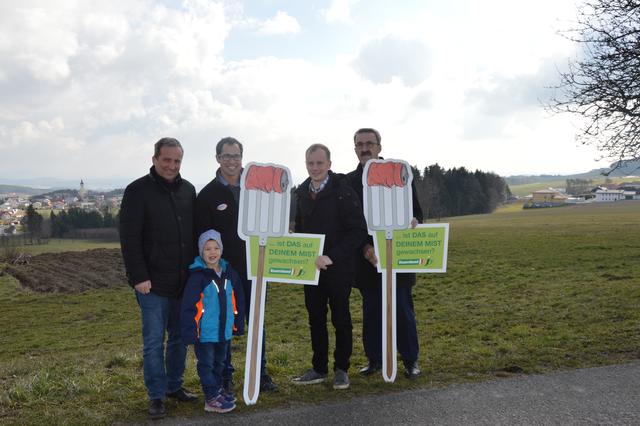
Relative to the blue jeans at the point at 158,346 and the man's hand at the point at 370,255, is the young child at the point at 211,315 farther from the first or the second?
the man's hand at the point at 370,255

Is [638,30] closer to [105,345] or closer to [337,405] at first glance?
[337,405]

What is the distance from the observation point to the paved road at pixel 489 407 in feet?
14.2

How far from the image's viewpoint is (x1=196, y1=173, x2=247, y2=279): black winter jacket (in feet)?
16.9

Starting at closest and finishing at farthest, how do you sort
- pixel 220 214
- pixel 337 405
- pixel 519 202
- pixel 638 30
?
1. pixel 337 405
2. pixel 220 214
3. pixel 638 30
4. pixel 519 202

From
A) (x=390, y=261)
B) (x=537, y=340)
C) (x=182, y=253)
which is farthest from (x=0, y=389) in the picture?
(x=537, y=340)

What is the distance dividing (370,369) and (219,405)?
194 centimetres

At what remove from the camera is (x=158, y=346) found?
4797 mm

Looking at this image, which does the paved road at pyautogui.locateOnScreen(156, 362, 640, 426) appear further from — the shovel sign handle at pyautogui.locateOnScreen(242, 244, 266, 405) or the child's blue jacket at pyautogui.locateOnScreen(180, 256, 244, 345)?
the child's blue jacket at pyautogui.locateOnScreen(180, 256, 244, 345)

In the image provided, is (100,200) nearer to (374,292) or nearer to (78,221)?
(78,221)

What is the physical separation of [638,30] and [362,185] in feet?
28.0

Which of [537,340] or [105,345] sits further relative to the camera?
[105,345]

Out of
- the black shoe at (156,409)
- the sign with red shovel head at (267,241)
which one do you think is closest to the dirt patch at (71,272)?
the black shoe at (156,409)

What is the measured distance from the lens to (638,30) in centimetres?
1045

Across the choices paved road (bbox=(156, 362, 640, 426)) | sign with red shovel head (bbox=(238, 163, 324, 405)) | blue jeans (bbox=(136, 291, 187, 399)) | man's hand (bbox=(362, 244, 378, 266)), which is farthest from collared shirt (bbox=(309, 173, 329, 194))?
paved road (bbox=(156, 362, 640, 426))
